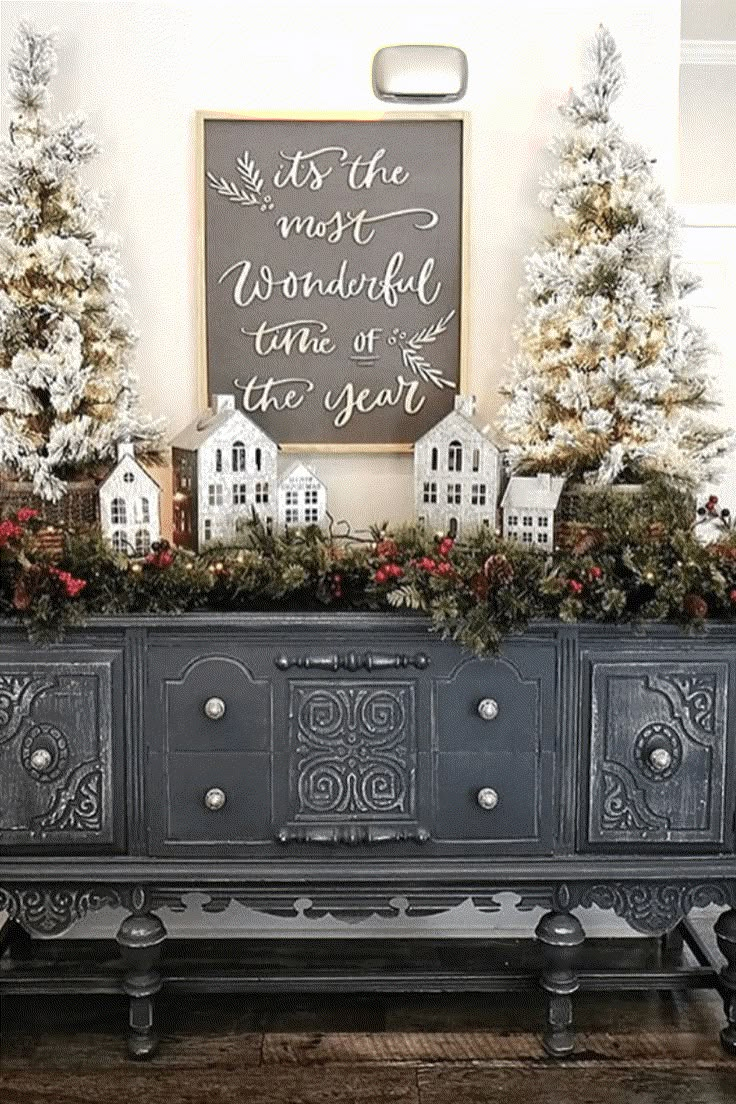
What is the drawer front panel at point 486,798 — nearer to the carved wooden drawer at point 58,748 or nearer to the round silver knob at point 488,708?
the round silver knob at point 488,708

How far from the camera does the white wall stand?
283 cm

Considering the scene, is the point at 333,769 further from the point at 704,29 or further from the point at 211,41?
the point at 704,29

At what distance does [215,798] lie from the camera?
7.82ft

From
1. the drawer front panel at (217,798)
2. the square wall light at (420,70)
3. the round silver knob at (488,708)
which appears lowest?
the drawer front panel at (217,798)

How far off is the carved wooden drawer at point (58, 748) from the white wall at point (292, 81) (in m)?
0.97

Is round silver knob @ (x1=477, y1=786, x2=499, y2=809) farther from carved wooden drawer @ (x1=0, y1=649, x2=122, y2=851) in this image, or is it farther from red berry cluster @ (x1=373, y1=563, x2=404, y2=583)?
carved wooden drawer @ (x1=0, y1=649, x2=122, y2=851)

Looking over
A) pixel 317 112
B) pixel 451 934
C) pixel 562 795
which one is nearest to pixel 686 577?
pixel 562 795

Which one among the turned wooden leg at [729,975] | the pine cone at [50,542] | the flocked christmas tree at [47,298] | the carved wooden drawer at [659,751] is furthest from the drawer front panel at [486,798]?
the flocked christmas tree at [47,298]

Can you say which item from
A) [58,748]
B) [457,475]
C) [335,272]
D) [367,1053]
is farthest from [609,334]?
[367,1053]

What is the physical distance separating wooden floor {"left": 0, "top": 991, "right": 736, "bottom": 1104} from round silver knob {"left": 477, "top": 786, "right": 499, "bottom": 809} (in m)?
0.59

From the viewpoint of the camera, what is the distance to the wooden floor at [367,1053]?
2.36 metres

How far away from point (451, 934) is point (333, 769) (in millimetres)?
887

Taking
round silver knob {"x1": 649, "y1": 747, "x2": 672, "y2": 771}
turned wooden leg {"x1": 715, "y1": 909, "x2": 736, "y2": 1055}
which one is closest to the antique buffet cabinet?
round silver knob {"x1": 649, "y1": 747, "x2": 672, "y2": 771}

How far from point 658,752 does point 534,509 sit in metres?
0.61
